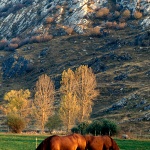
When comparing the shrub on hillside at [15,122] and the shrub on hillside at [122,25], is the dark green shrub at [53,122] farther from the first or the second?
the shrub on hillside at [122,25]

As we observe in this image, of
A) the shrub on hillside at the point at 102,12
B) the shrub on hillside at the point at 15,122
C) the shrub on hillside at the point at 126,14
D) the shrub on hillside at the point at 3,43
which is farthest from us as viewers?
the shrub on hillside at the point at 3,43

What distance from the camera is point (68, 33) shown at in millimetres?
179375

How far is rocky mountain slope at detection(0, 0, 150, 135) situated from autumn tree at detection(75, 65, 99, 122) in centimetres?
687

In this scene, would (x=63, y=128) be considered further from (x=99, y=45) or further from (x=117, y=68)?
(x=99, y=45)

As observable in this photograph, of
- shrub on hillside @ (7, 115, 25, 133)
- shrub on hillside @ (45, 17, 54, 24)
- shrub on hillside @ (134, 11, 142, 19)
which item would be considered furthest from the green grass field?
shrub on hillside @ (45, 17, 54, 24)

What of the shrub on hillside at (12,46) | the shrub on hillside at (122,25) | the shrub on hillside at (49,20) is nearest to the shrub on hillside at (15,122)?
the shrub on hillside at (122,25)

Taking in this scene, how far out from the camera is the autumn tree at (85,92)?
274ft

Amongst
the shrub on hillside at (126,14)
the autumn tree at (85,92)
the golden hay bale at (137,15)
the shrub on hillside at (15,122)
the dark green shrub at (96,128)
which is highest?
the dark green shrub at (96,128)

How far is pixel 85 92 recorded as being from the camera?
86250 millimetres

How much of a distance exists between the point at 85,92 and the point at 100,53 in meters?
63.3

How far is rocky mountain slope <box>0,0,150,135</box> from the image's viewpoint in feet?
318

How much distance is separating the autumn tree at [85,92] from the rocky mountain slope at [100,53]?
6.87 m

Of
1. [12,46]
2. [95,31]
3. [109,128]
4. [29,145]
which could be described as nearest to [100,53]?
[95,31]

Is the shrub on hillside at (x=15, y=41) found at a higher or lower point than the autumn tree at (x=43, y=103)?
lower
